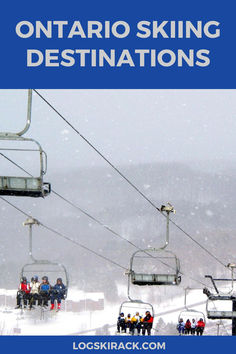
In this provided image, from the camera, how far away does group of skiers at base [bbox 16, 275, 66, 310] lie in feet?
57.1

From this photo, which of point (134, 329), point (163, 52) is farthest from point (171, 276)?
point (163, 52)

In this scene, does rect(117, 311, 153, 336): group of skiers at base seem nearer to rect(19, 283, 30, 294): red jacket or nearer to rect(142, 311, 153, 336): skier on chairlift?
rect(142, 311, 153, 336): skier on chairlift

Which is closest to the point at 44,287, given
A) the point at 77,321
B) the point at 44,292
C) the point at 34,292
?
the point at 44,292

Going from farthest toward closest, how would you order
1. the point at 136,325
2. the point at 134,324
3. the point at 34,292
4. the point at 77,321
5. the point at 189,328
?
the point at 77,321
the point at 189,328
the point at 134,324
the point at 136,325
the point at 34,292

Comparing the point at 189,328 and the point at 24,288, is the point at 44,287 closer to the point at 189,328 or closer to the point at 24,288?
the point at 24,288

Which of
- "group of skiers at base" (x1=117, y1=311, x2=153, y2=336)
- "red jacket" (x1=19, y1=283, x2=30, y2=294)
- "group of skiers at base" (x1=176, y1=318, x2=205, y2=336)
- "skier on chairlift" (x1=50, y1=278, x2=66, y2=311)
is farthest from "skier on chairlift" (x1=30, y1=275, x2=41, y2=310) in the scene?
"group of skiers at base" (x1=176, y1=318, x2=205, y2=336)

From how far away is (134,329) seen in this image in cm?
1917

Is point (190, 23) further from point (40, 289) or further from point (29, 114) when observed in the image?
point (40, 289)

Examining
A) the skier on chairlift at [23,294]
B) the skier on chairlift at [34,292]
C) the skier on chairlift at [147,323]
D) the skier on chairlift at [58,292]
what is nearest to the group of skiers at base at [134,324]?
the skier on chairlift at [147,323]

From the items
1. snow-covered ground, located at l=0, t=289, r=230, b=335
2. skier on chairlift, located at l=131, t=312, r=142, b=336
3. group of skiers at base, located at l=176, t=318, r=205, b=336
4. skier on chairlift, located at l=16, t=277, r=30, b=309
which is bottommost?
snow-covered ground, located at l=0, t=289, r=230, b=335

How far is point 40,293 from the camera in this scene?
17.6m

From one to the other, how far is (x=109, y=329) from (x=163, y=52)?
497 feet

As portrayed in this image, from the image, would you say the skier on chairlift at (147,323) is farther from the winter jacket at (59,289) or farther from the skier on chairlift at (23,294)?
the skier on chairlift at (23,294)
